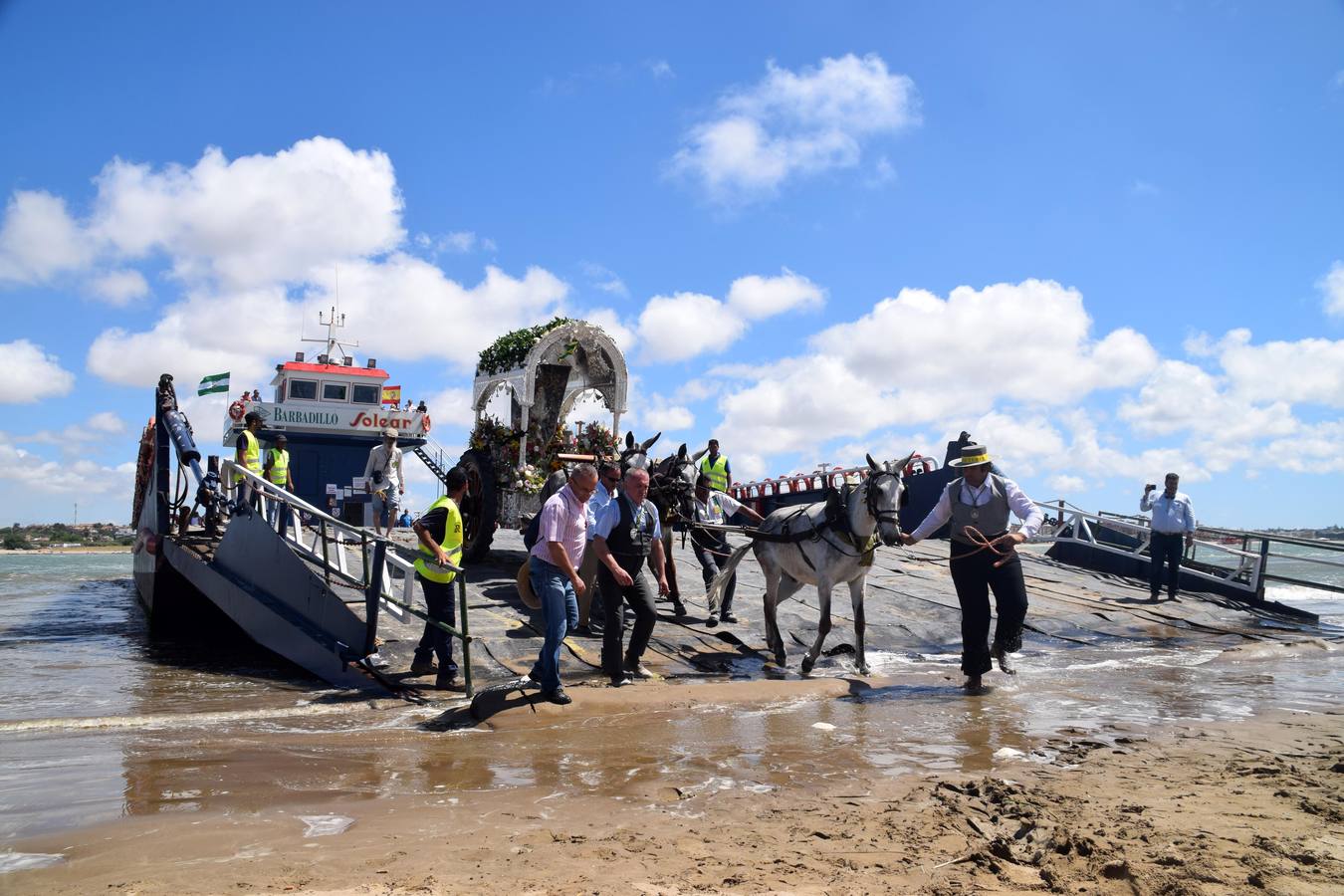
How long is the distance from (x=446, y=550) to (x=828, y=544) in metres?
3.66

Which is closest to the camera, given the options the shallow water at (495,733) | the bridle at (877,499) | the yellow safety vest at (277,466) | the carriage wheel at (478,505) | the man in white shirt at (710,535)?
the shallow water at (495,733)

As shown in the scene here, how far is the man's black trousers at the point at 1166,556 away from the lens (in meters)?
15.0

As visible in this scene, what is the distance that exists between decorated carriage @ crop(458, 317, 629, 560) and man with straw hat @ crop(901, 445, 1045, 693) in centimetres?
683

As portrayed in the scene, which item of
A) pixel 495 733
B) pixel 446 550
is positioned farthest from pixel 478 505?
pixel 495 733

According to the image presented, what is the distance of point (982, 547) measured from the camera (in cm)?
830

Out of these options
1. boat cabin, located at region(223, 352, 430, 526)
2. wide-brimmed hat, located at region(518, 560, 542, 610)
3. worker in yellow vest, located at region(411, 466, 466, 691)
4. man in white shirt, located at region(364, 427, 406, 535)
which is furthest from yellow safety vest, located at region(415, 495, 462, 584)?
boat cabin, located at region(223, 352, 430, 526)

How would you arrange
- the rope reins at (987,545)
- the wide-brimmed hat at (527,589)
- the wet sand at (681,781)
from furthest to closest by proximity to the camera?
the rope reins at (987,545) → the wide-brimmed hat at (527,589) → the wet sand at (681,781)

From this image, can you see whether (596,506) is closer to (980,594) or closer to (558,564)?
(558,564)

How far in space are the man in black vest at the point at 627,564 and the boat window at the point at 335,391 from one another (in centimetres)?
1960

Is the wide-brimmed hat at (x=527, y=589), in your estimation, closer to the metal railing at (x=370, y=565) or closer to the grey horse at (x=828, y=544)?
the metal railing at (x=370, y=565)

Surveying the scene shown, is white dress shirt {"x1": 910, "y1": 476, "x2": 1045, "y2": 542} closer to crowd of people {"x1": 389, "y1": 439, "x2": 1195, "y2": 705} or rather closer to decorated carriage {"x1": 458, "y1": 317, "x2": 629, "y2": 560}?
crowd of people {"x1": 389, "y1": 439, "x2": 1195, "y2": 705}

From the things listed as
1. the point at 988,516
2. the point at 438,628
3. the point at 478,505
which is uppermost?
the point at 988,516

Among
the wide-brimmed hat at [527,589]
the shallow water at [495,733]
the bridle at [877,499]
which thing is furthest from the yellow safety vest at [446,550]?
the bridle at [877,499]

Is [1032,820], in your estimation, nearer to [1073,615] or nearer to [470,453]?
[470,453]
